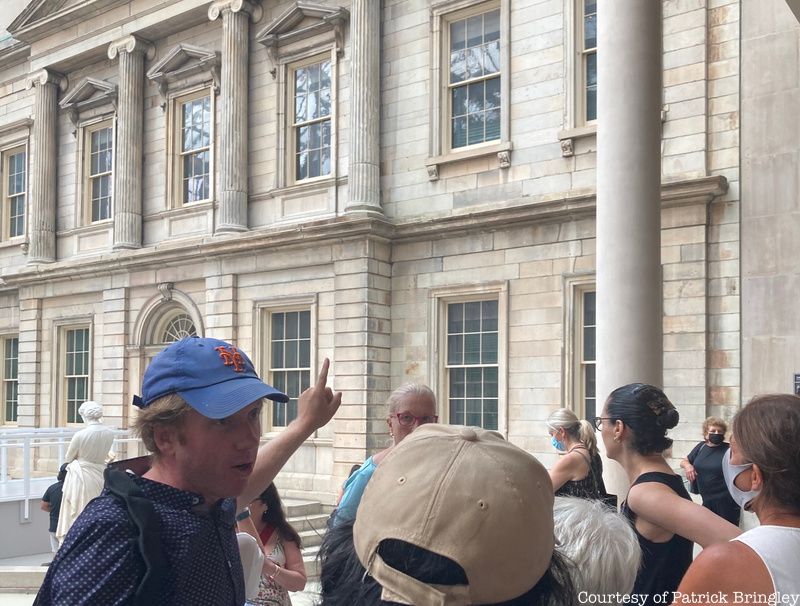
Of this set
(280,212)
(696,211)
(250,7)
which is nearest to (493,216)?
(696,211)

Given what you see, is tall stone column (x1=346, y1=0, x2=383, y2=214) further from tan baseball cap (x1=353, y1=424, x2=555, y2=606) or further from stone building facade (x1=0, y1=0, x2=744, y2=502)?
tan baseball cap (x1=353, y1=424, x2=555, y2=606)

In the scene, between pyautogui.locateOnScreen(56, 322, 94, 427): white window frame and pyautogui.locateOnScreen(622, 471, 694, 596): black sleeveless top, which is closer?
pyautogui.locateOnScreen(622, 471, 694, 596): black sleeveless top

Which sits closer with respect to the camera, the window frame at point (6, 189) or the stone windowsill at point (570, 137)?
the stone windowsill at point (570, 137)

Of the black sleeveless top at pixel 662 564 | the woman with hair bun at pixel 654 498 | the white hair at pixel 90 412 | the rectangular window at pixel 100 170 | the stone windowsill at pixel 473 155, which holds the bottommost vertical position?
the white hair at pixel 90 412

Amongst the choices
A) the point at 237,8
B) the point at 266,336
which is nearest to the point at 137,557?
the point at 266,336

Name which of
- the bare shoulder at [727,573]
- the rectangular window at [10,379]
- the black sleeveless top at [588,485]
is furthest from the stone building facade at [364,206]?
the bare shoulder at [727,573]

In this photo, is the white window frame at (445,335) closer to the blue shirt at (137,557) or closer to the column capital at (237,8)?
the column capital at (237,8)

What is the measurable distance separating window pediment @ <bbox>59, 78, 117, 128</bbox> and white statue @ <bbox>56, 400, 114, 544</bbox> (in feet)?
38.5

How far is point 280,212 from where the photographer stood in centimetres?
1750

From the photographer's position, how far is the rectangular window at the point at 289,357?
56.2 ft

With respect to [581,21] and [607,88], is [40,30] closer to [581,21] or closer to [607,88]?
[581,21]

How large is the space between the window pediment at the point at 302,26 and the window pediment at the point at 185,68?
1.45 m

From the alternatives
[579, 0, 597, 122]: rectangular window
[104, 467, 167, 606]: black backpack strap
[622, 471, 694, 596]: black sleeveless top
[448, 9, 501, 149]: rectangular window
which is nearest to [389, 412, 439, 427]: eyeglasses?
[622, 471, 694, 596]: black sleeveless top

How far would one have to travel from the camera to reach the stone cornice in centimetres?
1254
